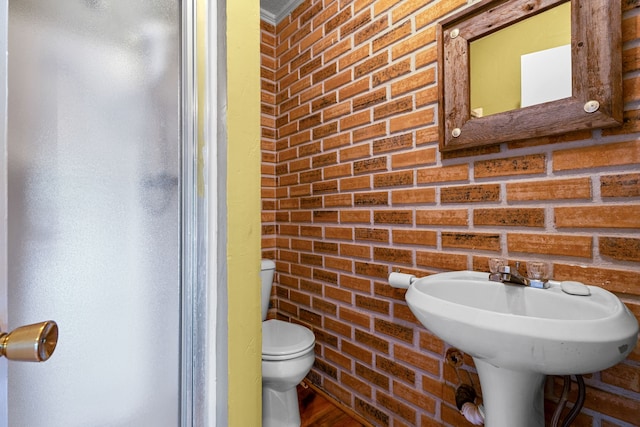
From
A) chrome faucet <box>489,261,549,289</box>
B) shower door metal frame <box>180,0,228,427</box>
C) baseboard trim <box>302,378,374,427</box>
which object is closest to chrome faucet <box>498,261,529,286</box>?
chrome faucet <box>489,261,549,289</box>

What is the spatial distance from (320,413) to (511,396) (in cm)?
101

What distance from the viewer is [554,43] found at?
903mm

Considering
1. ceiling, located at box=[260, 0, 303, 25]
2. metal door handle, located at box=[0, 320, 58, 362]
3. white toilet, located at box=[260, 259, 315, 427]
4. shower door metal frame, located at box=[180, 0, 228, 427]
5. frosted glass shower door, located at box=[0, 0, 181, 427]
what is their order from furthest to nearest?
1. ceiling, located at box=[260, 0, 303, 25]
2. white toilet, located at box=[260, 259, 315, 427]
3. shower door metal frame, located at box=[180, 0, 228, 427]
4. frosted glass shower door, located at box=[0, 0, 181, 427]
5. metal door handle, located at box=[0, 320, 58, 362]

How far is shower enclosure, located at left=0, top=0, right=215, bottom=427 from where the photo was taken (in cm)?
50

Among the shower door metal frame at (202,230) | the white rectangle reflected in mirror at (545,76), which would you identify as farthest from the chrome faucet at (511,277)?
the shower door metal frame at (202,230)

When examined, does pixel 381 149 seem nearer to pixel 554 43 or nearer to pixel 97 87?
pixel 554 43

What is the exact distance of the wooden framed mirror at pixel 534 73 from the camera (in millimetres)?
798

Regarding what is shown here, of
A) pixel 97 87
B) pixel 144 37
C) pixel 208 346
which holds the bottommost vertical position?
pixel 208 346

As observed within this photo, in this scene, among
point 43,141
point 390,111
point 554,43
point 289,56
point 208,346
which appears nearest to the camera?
point 43,141

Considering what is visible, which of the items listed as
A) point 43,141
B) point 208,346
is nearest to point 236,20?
point 43,141

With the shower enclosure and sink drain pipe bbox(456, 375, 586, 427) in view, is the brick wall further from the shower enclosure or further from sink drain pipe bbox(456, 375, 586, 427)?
the shower enclosure

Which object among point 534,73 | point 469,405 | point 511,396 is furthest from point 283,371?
point 534,73

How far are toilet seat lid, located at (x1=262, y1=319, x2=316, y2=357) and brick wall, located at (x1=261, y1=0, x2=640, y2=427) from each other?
0.69 ft

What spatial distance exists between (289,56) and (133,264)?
1.76 meters
